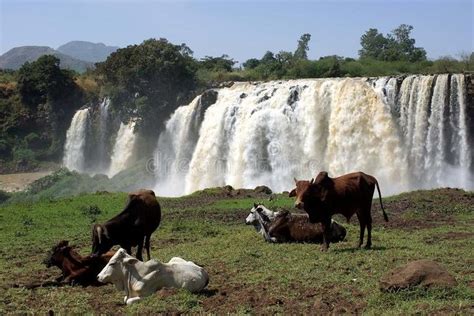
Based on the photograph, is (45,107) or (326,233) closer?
(326,233)

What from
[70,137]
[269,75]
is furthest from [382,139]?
[70,137]

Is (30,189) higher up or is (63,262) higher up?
(63,262)

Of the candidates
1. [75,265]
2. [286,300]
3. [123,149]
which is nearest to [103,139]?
[123,149]

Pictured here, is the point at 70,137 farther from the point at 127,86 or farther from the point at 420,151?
the point at 420,151

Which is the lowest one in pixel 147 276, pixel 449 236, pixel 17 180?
pixel 17 180

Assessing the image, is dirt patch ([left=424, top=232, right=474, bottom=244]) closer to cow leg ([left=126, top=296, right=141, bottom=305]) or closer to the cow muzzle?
the cow muzzle

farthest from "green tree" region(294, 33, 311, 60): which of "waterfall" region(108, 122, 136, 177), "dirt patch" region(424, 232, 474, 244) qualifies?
"dirt patch" region(424, 232, 474, 244)

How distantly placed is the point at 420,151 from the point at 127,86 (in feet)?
80.8

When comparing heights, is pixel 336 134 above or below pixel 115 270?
above

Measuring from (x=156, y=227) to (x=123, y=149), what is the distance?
40.2 meters

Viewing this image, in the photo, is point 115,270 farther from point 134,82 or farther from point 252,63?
point 252,63

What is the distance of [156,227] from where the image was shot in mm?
13547

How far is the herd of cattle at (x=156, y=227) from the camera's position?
9773 millimetres

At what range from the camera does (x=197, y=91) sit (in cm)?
4831
